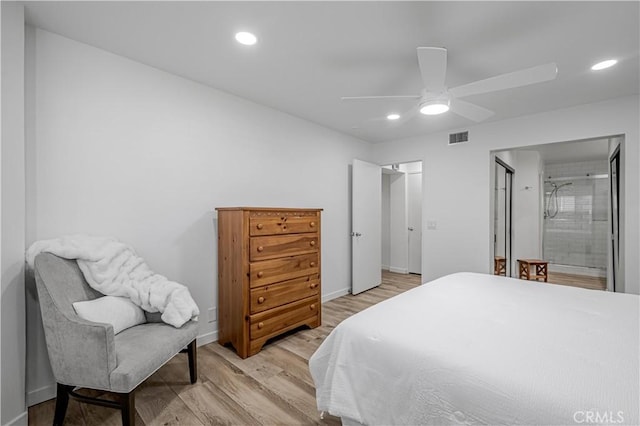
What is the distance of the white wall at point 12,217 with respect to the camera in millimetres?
1550

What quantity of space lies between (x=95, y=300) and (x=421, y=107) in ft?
8.70

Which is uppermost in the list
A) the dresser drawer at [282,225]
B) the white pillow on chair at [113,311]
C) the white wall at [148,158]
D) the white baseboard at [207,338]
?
the white wall at [148,158]

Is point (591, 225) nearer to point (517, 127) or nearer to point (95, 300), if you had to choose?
point (517, 127)

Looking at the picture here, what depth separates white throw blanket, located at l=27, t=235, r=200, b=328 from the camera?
1793 mm

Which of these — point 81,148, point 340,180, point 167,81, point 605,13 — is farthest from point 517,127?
point 81,148

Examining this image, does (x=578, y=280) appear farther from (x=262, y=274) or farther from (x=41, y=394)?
(x=41, y=394)


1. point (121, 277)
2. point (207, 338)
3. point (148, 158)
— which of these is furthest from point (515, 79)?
point (207, 338)

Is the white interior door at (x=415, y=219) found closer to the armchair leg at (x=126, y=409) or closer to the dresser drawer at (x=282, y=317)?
the dresser drawer at (x=282, y=317)

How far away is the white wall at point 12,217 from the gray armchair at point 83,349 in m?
0.18

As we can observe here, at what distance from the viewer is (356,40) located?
6.45ft

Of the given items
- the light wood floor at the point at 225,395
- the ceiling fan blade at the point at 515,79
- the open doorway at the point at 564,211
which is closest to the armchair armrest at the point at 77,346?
the light wood floor at the point at 225,395

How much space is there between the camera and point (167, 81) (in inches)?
96.7

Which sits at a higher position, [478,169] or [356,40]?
[356,40]

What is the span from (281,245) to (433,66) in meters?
1.91
